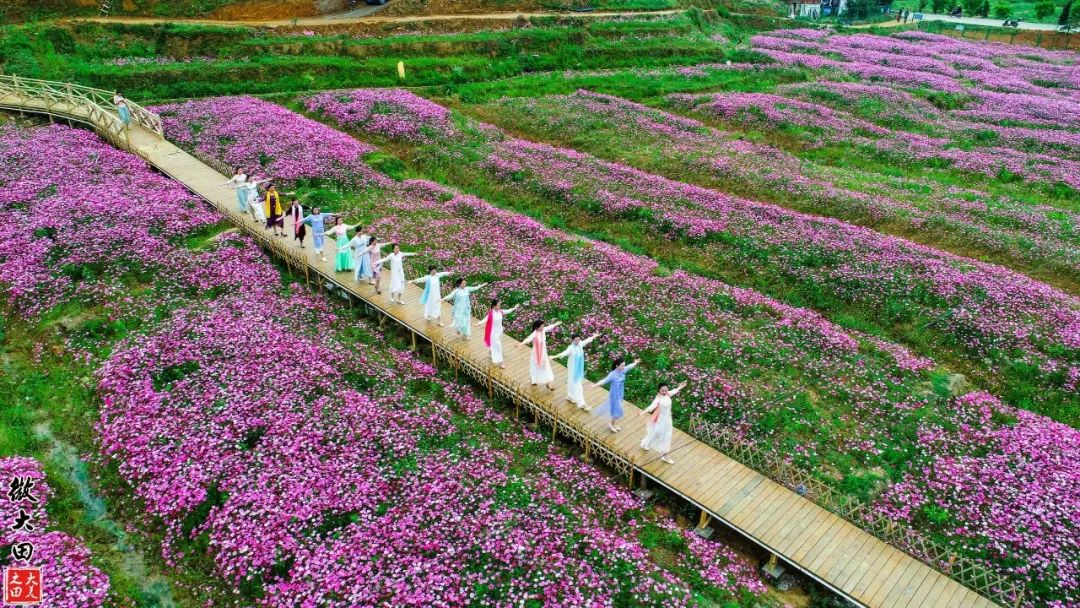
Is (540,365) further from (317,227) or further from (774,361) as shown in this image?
(317,227)

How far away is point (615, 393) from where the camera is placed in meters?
15.0

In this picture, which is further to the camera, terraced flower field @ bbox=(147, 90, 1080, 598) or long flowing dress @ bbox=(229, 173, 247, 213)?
long flowing dress @ bbox=(229, 173, 247, 213)

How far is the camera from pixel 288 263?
22.6m

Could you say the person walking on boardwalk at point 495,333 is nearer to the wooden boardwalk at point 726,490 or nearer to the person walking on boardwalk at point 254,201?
the wooden boardwalk at point 726,490

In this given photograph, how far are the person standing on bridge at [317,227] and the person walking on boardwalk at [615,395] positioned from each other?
12564 millimetres

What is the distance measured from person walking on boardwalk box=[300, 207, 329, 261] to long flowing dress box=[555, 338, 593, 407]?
1137 cm

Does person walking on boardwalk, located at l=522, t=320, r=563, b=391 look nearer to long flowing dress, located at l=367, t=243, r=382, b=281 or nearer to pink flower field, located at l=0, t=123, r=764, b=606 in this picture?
pink flower field, located at l=0, t=123, r=764, b=606

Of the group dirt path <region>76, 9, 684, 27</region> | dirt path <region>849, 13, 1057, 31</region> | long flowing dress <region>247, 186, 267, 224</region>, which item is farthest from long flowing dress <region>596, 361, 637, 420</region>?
dirt path <region>849, 13, 1057, 31</region>

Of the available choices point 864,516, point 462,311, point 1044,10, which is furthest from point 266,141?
point 1044,10

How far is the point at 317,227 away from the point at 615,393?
13135mm

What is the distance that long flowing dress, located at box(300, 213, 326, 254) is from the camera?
2194 cm

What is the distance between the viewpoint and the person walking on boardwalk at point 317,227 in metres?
21.9

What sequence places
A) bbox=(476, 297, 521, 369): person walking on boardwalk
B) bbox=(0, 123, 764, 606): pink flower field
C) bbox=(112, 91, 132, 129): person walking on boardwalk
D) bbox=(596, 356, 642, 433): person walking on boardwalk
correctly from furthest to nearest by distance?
bbox=(112, 91, 132, 129): person walking on boardwalk < bbox=(476, 297, 521, 369): person walking on boardwalk < bbox=(596, 356, 642, 433): person walking on boardwalk < bbox=(0, 123, 764, 606): pink flower field

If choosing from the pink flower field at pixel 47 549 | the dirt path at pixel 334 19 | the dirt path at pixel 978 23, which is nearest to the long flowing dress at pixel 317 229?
the pink flower field at pixel 47 549
